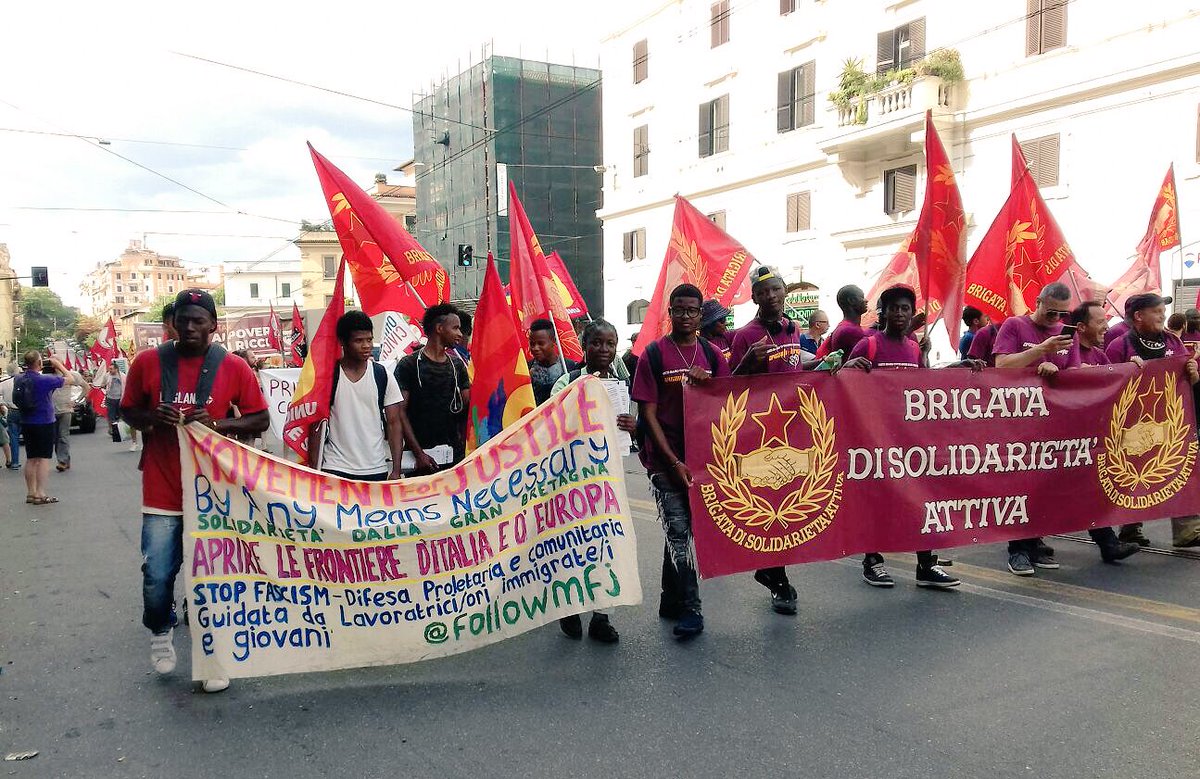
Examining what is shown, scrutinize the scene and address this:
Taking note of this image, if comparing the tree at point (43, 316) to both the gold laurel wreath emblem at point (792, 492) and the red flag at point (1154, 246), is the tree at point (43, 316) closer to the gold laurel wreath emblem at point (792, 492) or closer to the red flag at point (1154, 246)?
the red flag at point (1154, 246)

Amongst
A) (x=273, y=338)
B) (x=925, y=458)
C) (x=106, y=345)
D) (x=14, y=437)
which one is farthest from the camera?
(x=273, y=338)

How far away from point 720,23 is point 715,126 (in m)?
2.91

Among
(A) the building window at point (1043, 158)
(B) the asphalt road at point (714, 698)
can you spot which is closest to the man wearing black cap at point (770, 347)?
(B) the asphalt road at point (714, 698)

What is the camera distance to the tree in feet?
295

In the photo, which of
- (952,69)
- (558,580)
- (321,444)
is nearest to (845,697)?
(558,580)

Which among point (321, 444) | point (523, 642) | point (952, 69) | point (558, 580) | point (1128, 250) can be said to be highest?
point (952, 69)

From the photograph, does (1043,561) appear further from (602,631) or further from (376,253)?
(376,253)

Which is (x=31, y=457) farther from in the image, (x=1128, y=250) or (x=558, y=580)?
(x=1128, y=250)

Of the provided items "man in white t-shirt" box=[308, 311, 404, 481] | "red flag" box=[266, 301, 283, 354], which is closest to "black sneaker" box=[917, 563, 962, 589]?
"man in white t-shirt" box=[308, 311, 404, 481]

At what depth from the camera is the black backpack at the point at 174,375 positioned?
13.5 ft

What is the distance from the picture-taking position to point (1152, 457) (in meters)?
5.93

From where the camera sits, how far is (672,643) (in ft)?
14.9

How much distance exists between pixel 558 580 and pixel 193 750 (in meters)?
1.73

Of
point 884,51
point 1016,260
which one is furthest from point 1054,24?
point 1016,260
